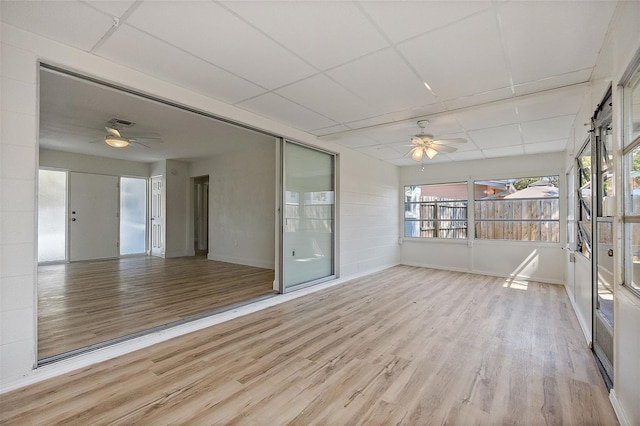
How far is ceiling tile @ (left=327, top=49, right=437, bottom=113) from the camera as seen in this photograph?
2633 mm

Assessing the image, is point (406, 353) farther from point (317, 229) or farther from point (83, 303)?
point (83, 303)

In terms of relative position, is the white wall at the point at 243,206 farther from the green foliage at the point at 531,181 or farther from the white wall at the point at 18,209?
the green foliage at the point at 531,181

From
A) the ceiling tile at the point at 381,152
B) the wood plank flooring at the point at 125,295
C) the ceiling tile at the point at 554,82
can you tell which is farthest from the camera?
the ceiling tile at the point at 381,152

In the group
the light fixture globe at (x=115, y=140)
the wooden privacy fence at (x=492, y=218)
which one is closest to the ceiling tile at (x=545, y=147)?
the wooden privacy fence at (x=492, y=218)

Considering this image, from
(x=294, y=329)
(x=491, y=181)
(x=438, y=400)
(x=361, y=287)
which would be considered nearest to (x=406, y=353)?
(x=438, y=400)

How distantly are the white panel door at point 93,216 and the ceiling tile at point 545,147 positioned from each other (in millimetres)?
9481

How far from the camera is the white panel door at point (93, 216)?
713 cm

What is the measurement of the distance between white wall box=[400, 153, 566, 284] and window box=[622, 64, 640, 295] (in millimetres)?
4543

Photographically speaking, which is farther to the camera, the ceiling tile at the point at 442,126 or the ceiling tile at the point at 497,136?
the ceiling tile at the point at 497,136

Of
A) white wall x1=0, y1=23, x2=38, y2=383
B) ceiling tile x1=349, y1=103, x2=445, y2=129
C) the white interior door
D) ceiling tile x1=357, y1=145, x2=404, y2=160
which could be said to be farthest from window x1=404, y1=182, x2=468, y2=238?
white wall x1=0, y1=23, x2=38, y2=383

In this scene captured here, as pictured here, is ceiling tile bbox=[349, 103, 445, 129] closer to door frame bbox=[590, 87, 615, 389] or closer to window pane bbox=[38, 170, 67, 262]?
door frame bbox=[590, 87, 615, 389]

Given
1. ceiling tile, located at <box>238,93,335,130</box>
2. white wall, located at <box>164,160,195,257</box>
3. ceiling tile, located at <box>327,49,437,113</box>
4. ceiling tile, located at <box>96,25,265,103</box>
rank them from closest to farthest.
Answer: ceiling tile, located at <box>96,25,265,103</box>
ceiling tile, located at <box>327,49,437,113</box>
ceiling tile, located at <box>238,93,335,130</box>
white wall, located at <box>164,160,195,257</box>

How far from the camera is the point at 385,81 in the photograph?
2998mm

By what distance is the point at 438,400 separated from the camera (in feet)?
6.39
